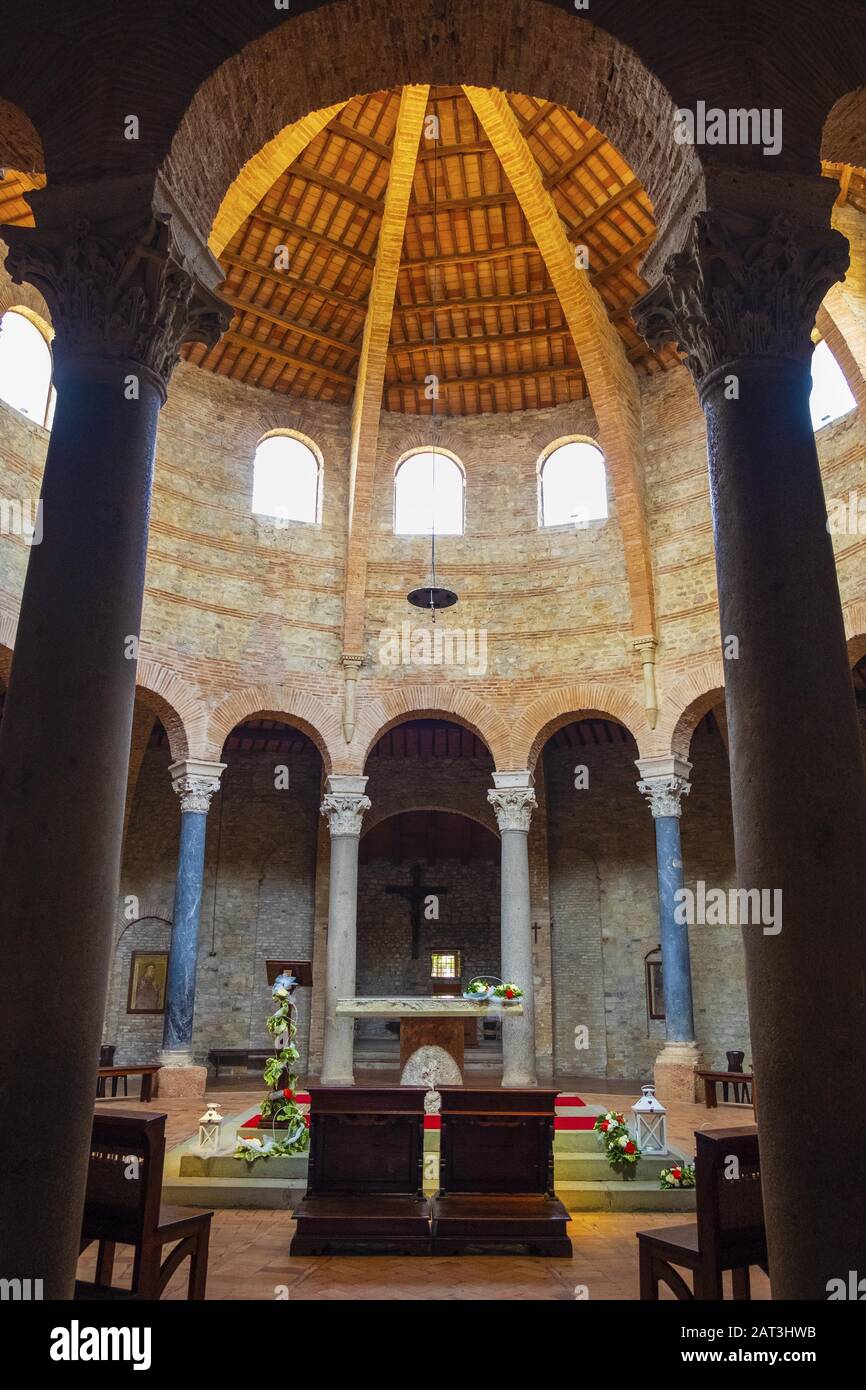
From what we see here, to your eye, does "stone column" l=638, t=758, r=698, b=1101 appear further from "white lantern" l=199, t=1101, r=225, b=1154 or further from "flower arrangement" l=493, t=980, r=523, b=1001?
"white lantern" l=199, t=1101, r=225, b=1154

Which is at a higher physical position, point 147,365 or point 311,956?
point 147,365

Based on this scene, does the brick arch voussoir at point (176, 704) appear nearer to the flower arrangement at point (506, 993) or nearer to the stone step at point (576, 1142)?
the flower arrangement at point (506, 993)

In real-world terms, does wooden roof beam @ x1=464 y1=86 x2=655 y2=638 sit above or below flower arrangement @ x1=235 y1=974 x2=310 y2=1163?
above

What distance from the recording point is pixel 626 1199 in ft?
25.9

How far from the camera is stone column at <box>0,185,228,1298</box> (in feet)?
12.0

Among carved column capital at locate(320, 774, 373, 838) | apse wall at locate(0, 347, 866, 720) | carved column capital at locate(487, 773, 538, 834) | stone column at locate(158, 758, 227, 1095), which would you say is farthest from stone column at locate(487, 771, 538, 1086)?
stone column at locate(158, 758, 227, 1095)

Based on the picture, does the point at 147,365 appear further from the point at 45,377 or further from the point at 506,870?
the point at 506,870

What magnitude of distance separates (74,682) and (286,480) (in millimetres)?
12778

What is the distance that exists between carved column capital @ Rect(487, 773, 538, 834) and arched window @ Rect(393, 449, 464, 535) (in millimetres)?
4261

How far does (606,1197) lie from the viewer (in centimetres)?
791

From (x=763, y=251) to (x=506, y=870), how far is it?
1127cm

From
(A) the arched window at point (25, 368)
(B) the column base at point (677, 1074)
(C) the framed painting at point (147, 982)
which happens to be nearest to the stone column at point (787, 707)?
(A) the arched window at point (25, 368)

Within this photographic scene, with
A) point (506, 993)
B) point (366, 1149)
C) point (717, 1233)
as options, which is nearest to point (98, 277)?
point (717, 1233)
